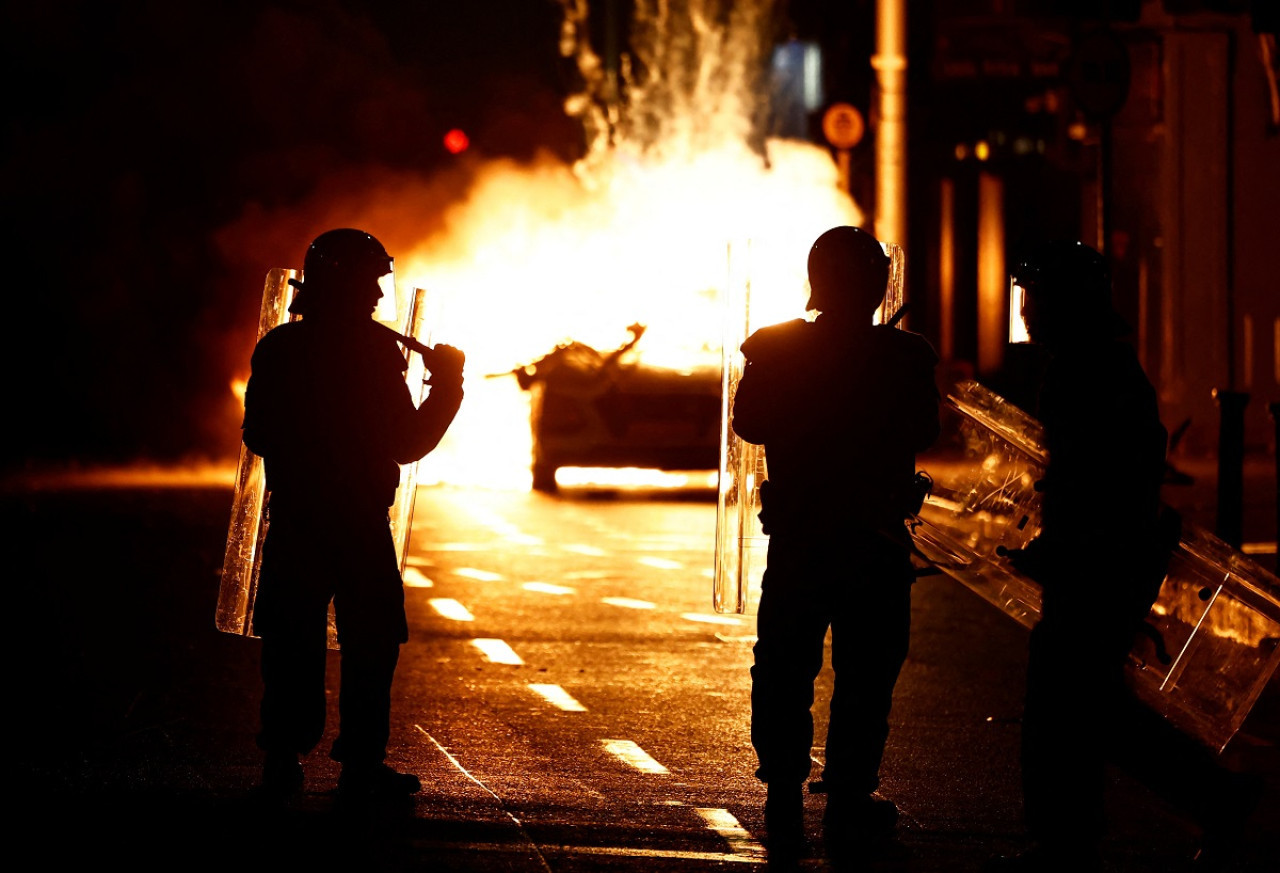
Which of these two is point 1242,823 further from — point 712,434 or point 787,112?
point 787,112

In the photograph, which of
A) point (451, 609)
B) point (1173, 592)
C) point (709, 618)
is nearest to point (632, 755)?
point (1173, 592)

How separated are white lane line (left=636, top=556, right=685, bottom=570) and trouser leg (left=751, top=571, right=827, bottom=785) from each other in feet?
22.0

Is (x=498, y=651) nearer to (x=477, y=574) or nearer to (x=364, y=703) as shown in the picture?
(x=477, y=574)

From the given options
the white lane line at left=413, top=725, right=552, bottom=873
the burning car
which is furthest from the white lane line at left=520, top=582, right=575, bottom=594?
the burning car

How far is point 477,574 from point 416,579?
444 mm

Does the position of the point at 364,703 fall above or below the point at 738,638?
above

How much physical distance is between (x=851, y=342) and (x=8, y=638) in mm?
5334

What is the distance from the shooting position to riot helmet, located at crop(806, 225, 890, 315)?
15.8 feet

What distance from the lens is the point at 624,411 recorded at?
1691cm

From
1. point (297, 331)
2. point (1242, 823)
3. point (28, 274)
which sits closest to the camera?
point (1242, 823)

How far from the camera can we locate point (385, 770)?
5.13 meters

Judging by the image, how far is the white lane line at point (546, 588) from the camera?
10.4 metres

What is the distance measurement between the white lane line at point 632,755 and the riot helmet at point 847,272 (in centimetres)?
181

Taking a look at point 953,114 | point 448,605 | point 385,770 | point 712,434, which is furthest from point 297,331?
point 953,114
